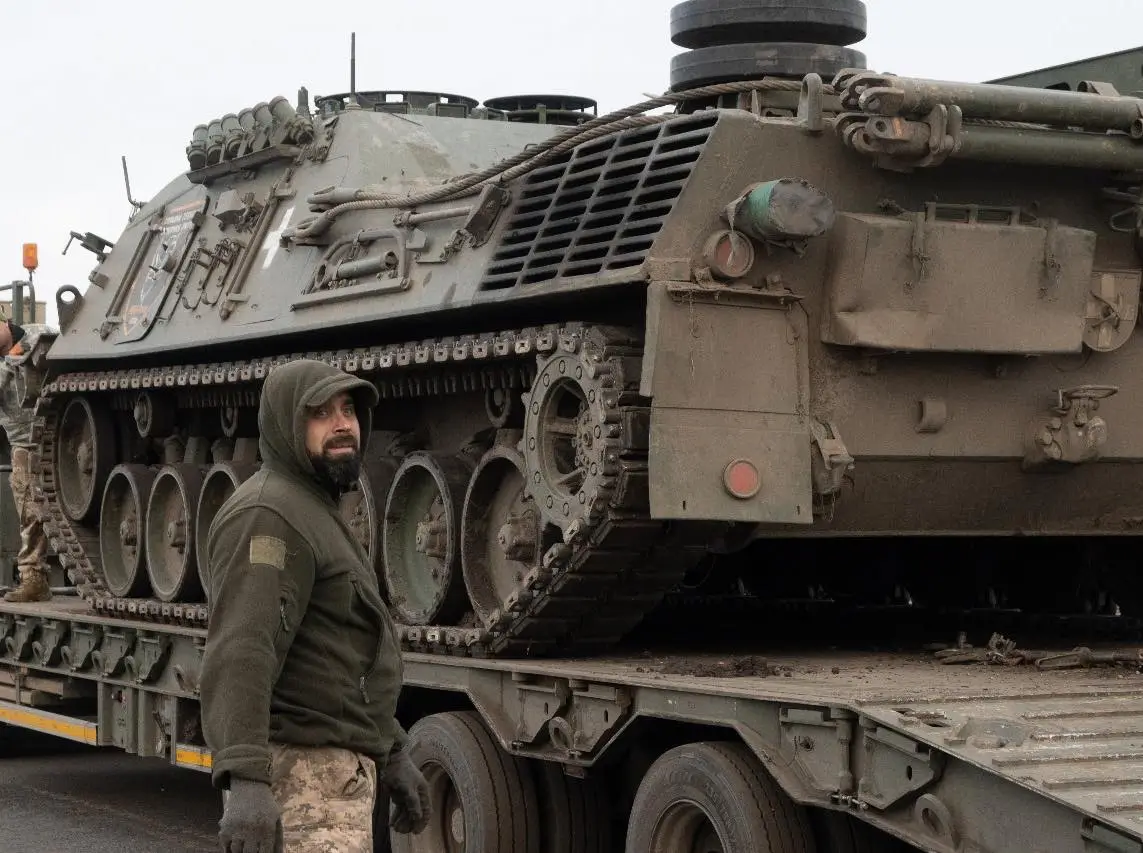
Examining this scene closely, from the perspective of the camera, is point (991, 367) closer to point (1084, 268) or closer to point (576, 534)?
point (1084, 268)

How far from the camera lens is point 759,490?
8203 millimetres

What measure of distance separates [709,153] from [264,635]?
3365 millimetres

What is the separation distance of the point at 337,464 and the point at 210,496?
6322mm

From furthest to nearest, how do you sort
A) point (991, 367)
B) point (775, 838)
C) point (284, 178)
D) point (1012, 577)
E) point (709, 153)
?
point (284, 178), point (1012, 577), point (991, 367), point (709, 153), point (775, 838)

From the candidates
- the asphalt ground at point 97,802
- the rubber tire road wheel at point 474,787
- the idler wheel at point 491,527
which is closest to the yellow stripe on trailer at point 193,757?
the asphalt ground at point 97,802

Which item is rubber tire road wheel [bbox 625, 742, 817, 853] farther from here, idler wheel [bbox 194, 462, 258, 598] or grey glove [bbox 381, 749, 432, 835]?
idler wheel [bbox 194, 462, 258, 598]

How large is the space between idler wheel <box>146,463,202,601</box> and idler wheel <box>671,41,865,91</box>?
13.0 ft

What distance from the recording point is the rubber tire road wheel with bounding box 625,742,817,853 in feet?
23.8

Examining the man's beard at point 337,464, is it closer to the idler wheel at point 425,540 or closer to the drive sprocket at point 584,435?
the drive sprocket at point 584,435

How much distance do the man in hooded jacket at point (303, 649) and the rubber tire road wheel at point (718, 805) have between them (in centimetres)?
161

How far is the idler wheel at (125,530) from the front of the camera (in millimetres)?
12594

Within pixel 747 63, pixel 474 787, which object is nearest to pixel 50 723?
pixel 474 787

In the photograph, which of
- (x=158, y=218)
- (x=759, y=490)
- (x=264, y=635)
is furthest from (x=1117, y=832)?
(x=158, y=218)

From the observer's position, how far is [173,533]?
12234mm
